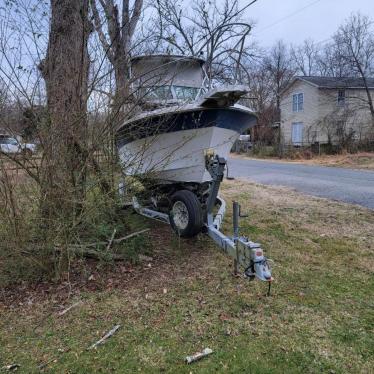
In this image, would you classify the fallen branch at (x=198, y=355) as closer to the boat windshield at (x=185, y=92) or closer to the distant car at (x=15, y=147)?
the distant car at (x=15, y=147)

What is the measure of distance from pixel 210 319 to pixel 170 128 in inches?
104

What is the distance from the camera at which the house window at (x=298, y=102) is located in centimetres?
3172

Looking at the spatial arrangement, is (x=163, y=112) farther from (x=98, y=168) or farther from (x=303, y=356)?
(x=303, y=356)

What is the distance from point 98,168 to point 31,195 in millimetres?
794

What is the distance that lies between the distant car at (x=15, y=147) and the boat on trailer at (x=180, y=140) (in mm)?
1150

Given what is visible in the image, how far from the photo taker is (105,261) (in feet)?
13.7

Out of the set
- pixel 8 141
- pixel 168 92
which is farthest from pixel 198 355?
pixel 168 92

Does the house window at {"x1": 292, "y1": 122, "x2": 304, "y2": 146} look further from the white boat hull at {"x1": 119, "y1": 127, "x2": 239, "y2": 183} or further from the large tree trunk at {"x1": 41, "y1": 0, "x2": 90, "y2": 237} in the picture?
the large tree trunk at {"x1": 41, "y1": 0, "x2": 90, "y2": 237}

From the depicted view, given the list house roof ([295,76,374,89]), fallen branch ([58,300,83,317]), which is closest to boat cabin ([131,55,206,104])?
fallen branch ([58,300,83,317])

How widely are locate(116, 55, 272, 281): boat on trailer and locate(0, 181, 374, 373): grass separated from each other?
2.04 feet

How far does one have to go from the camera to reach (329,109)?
97.3 feet

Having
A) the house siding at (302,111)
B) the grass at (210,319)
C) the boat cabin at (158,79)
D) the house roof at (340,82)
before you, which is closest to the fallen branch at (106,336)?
the grass at (210,319)

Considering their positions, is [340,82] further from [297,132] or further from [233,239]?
[233,239]

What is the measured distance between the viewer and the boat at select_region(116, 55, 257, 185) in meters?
4.60
